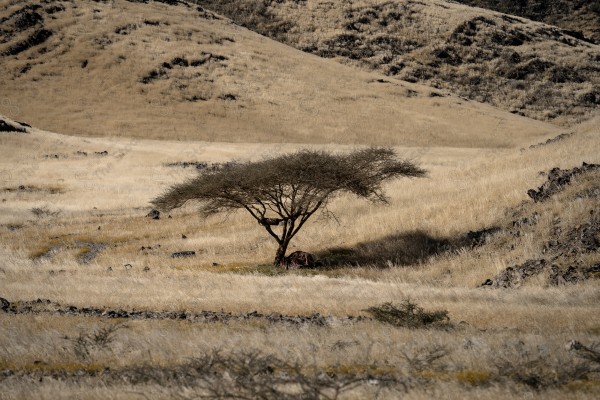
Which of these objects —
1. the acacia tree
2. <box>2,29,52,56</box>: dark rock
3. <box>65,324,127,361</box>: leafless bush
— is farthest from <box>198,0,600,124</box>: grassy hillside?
<box>65,324,127,361</box>: leafless bush

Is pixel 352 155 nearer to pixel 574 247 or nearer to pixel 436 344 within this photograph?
pixel 574 247

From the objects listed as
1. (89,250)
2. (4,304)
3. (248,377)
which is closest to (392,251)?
(4,304)

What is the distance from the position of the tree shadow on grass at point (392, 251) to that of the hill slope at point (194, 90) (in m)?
51.0

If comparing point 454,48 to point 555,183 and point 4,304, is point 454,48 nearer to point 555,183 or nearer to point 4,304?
point 555,183

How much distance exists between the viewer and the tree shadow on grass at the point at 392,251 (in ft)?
76.4

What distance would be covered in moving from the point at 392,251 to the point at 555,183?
264 inches

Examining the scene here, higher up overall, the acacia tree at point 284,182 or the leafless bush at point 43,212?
the acacia tree at point 284,182

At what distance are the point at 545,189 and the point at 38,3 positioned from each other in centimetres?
11080

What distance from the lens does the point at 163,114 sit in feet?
273

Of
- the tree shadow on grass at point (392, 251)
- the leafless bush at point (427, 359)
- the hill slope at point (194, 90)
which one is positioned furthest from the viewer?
the hill slope at point (194, 90)

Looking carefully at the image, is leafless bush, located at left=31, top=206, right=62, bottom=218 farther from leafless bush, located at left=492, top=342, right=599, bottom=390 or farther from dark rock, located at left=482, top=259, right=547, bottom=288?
leafless bush, located at left=492, top=342, right=599, bottom=390

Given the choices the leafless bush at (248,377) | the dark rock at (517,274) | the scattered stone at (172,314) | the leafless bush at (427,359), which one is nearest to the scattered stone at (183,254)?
the scattered stone at (172,314)

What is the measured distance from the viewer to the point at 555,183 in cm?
2323

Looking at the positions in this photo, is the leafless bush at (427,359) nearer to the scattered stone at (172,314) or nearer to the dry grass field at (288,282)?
the dry grass field at (288,282)
